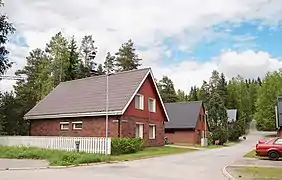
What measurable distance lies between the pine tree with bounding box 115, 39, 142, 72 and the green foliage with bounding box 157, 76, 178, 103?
1614cm

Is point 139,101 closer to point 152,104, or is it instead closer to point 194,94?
point 152,104

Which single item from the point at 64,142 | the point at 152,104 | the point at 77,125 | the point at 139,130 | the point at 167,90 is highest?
the point at 167,90

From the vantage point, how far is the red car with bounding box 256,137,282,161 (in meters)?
23.2

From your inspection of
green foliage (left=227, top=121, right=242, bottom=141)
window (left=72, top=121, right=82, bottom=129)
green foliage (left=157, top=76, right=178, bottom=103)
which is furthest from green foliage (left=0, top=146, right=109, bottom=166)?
green foliage (left=157, top=76, right=178, bottom=103)

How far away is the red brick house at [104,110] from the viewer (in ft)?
99.4

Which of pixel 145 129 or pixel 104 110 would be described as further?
pixel 145 129

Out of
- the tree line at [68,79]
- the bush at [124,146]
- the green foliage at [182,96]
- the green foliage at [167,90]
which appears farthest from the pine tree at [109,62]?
the bush at [124,146]

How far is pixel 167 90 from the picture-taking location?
97.7m

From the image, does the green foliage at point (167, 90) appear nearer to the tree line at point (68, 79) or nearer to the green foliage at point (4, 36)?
the tree line at point (68, 79)

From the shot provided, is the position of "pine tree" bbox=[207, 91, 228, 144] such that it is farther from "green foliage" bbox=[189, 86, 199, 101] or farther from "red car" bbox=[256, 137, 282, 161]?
"green foliage" bbox=[189, 86, 199, 101]

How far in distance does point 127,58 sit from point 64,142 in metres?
53.6

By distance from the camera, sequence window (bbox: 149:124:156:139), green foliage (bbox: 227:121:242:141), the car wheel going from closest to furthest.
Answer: the car wheel → window (bbox: 149:124:156:139) → green foliage (bbox: 227:121:242:141)

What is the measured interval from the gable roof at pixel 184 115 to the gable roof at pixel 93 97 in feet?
55.9

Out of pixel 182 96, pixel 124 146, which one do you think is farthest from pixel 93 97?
pixel 182 96
